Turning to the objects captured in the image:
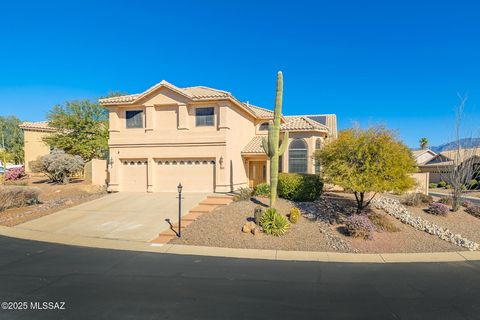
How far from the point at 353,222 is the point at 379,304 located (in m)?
5.07

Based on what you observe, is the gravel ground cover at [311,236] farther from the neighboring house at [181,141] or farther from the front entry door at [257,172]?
the front entry door at [257,172]

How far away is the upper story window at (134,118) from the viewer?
1981 cm

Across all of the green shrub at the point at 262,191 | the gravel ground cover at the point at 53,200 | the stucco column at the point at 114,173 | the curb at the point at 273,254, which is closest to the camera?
the curb at the point at 273,254

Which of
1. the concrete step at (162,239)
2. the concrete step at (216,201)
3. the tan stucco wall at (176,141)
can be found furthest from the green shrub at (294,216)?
the tan stucco wall at (176,141)

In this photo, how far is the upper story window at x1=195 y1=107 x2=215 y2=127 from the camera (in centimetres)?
1867

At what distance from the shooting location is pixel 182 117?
1878 centimetres

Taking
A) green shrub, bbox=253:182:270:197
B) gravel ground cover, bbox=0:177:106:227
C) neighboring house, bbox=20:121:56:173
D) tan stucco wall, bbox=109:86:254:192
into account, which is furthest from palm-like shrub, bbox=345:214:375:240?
neighboring house, bbox=20:121:56:173

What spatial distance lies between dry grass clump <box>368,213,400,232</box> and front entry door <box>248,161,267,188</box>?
35.9 ft

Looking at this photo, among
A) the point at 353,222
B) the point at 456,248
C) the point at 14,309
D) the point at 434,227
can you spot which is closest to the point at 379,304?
the point at 353,222

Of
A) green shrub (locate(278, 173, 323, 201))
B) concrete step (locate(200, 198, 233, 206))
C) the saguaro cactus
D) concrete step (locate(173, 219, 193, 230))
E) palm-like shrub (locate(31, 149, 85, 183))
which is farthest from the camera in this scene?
palm-like shrub (locate(31, 149, 85, 183))

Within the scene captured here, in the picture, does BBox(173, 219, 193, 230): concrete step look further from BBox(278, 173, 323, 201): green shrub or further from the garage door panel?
the garage door panel

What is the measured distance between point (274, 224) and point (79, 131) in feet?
83.1

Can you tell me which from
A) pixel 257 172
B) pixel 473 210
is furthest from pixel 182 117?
pixel 473 210

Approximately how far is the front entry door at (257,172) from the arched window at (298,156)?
214cm
